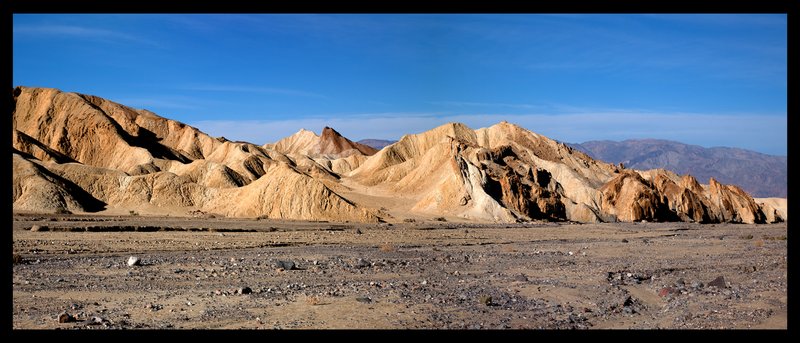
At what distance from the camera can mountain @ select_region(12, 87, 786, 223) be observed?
190 feet

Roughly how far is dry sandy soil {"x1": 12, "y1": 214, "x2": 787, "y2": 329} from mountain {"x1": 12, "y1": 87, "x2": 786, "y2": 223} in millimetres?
29567

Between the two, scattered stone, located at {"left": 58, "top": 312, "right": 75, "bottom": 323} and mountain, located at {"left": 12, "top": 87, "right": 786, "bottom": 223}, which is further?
mountain, located at {"left": 12, "top": 87, "right": 786, "bottom": 223}

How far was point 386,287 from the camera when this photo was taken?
16.5 m

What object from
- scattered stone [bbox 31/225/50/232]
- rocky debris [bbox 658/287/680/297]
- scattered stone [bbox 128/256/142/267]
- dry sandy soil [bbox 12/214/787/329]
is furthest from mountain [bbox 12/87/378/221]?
rocky debris [bbox 658/287/680/297]

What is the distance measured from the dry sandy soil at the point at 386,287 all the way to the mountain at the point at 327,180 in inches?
1164

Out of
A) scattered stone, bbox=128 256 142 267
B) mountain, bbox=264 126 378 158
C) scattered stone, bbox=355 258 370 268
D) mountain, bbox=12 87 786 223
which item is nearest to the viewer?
scattered stone, bbox=128 256 142 267

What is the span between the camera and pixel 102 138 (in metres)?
93.6

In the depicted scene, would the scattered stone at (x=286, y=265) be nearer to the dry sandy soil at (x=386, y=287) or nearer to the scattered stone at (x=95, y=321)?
the dry sandy soil at (x=386, y=287)

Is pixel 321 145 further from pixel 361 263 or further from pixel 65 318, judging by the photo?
pixel 65 318

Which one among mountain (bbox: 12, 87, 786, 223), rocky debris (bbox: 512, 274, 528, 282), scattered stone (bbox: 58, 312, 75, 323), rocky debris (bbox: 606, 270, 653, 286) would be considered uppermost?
mountain (bbox: 12, 87, 786, 223)

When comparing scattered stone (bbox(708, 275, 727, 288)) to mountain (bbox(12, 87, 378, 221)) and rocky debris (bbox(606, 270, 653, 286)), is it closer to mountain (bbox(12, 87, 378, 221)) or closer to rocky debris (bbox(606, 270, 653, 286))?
rocky debris (bbox(606, 270, 653, 286))

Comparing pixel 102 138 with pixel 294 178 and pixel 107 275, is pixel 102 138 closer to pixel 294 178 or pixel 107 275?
pixel 294 178
